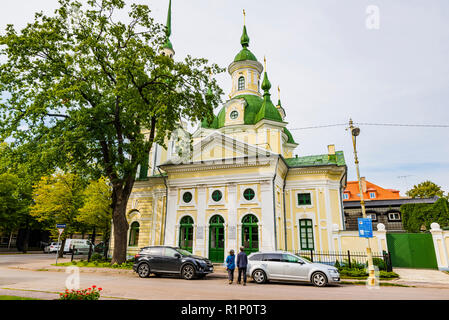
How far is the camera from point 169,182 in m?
21.5

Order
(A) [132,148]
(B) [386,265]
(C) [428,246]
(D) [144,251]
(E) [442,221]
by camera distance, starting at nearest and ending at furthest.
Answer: (D) [144,251]
(B) [386,265]
(A) [132,148]
(C) [428,246]
(E) [442,221]

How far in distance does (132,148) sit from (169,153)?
29.5 ft

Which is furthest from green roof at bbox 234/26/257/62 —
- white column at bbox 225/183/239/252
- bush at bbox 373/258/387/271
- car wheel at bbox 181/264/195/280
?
car wheel at bbox 181/264/195/280

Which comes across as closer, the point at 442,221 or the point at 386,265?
the point at 386,265

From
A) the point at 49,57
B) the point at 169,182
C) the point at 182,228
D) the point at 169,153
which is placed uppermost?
the point at 49,57

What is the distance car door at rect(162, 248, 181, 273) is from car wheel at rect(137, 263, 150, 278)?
87cm

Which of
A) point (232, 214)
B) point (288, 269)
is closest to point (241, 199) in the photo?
point (232, 214)

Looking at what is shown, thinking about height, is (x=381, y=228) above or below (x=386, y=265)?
above

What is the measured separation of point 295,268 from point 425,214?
750 inches

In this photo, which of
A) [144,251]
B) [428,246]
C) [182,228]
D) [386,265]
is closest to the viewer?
[144,251]

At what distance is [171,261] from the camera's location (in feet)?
43.0

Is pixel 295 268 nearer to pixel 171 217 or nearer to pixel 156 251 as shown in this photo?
pixel 156 251

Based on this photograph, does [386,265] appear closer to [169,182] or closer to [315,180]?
[315,180]

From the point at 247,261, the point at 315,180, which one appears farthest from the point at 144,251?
the point at 315,180
